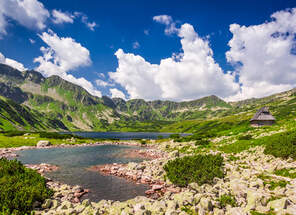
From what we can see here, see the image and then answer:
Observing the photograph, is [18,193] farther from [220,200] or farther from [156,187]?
[220,200]

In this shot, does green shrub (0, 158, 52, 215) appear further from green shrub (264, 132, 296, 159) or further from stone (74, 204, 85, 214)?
green shrub (264, 132, 296, 159)

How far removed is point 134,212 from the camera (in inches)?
587

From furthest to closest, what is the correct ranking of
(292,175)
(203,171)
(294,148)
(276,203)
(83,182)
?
(83,182), (203,171), (294,148), (292,175), (276,203)

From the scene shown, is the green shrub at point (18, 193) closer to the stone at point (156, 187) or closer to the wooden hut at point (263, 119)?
the stone at point (156, 187)

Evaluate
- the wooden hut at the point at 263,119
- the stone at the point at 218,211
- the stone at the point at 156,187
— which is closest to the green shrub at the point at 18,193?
the stone at the point at 156,187

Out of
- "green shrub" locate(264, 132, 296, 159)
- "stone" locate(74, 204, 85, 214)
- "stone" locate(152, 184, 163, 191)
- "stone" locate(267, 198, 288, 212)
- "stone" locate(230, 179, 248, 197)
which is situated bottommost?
"stone" locate(152, 184, 163, 191)

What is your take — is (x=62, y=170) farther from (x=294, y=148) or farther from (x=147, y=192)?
(x=294, y=148)

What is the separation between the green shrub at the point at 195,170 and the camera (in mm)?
24109

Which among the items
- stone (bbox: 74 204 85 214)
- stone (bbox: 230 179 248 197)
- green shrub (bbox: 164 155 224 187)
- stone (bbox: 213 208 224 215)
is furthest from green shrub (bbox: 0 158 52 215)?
stone (bbox: 230 179 248 197)

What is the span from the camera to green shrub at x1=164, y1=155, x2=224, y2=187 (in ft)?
79.1

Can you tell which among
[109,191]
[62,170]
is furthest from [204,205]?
[62,170]

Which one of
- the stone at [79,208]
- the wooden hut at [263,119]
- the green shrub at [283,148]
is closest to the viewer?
the stone at [79,208]

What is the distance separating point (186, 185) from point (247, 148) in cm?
1718

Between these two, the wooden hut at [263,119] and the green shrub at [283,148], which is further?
the wooden hut at [263,119]
